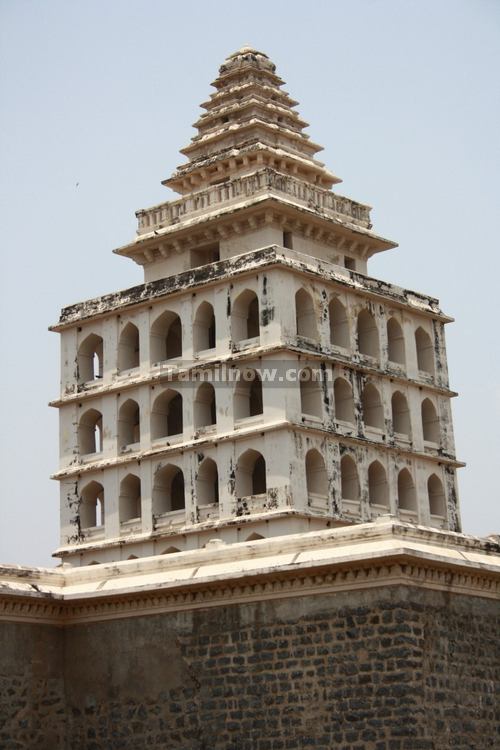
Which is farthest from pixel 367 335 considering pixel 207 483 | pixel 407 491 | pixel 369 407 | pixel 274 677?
pixel 274 677

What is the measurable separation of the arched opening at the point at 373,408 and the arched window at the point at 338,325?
149 cm

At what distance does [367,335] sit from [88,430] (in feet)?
26.9

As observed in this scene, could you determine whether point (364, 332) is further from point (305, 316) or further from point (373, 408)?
point (305, 316)

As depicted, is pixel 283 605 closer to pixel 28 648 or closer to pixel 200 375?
pixel 28 648

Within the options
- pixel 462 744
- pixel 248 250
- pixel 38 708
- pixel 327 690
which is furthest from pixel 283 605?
pixel 248 250

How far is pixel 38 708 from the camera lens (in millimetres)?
25094

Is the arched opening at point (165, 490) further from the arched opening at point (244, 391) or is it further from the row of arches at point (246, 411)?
the arched opening at point (244, 391)

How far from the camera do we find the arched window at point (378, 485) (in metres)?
38.7

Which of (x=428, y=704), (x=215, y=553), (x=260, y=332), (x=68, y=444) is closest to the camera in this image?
(x=428, y=704)

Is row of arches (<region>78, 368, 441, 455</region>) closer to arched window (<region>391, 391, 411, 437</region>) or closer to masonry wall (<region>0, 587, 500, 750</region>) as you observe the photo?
arched window (<region>391, 391, 411, 437</region>)

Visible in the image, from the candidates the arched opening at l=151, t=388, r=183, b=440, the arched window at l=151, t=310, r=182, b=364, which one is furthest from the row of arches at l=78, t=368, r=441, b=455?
the arched window at l=151, t=310, r=182, b=364

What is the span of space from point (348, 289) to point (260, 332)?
3.25 metres

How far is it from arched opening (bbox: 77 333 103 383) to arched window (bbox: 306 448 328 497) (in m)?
7.21

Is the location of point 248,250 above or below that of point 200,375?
above
